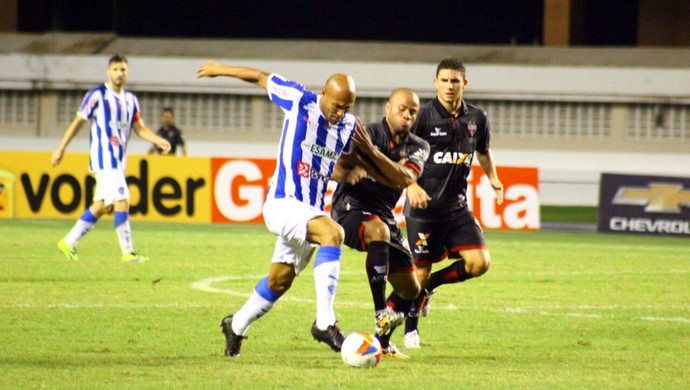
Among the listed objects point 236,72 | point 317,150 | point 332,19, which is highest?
point 332,19

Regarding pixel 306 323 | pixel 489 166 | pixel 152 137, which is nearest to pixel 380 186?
pixel 489 166

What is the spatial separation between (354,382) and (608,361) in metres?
1.97

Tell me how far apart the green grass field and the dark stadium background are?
1593 centimetres

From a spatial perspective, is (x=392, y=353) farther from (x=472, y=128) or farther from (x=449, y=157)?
(x=472, y=128)

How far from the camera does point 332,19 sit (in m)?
33.8

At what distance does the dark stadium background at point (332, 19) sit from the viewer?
107 feet

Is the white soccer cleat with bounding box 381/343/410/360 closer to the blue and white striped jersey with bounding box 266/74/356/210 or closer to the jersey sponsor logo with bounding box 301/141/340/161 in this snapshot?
the blue and white striped jersey with bounding box 266/74/356/210

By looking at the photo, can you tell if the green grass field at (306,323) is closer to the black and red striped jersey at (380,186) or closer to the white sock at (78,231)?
the white sock at (78,231)

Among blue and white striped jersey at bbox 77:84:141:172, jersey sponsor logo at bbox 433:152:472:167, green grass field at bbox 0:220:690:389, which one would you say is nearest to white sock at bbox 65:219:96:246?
green grass field at bbox 0:220:690:389

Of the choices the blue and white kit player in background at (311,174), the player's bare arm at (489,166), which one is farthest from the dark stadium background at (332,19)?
the blue and white kit player in background at (311,174)

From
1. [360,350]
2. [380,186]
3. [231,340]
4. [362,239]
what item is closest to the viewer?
[360,350]

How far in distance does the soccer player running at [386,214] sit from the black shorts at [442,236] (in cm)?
68

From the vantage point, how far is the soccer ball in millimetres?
7875

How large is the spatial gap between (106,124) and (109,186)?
0.69 m
